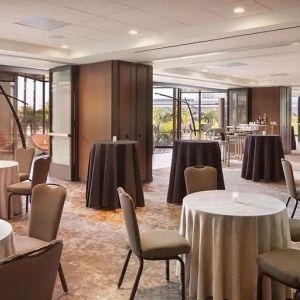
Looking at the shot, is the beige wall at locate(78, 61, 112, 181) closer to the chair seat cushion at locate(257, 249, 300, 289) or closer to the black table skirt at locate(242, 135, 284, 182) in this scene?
the black table skirt at locate(242, 135, 284, 182)

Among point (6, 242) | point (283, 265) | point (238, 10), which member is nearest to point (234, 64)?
point (238, 10)

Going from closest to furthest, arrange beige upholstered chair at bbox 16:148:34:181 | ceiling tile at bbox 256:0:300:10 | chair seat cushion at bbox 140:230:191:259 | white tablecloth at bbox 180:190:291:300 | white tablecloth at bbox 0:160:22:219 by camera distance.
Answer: white tablecloth at bbox 180:190:291:300, chair seat cushion at bbox 140:230:191:259, ceiling tile at bbox 256:0:300:10, white tablecloth at bbox 0:160:22:219, beige upholstered chair at bbox 16:148:34:181

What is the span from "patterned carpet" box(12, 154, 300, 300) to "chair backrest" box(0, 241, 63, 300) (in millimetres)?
1437

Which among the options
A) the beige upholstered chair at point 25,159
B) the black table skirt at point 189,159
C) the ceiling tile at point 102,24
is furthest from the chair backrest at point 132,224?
the beige upholstered chair at point 25,159

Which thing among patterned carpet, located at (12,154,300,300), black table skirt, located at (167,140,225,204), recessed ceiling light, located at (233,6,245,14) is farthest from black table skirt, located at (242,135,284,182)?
recessed ceiling light, located at (233,6,245,14)

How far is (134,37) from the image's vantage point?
6621 mm

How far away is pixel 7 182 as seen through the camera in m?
5.78

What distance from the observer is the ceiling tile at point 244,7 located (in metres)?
4.72

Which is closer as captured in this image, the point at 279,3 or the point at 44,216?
the point at 44,216

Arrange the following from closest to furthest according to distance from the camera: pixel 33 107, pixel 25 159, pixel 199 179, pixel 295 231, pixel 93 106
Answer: pixel 295 231, pixel 199 179, pixel 25 159, pixel 93 106, pixel 33 107

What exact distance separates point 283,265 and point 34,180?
12.3ft

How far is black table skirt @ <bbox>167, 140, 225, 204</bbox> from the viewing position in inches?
253

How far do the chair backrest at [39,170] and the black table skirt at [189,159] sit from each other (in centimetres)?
213

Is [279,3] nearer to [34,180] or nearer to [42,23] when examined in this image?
[42,23]
